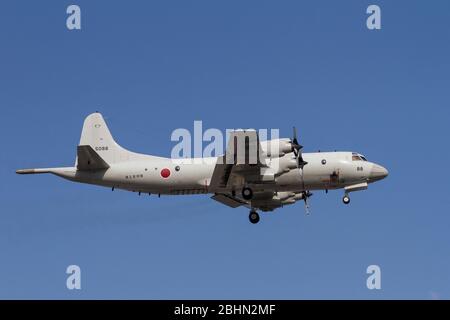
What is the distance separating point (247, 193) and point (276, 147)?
9.42 feet

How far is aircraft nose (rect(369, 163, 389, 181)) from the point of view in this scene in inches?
1736

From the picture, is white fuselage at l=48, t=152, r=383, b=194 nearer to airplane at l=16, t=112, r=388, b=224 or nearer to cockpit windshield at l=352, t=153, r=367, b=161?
airplane at l=16, t=112, r=388, b=224

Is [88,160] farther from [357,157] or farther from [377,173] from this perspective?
[377,173]

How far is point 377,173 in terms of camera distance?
145 feet

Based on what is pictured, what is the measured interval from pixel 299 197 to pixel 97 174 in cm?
1158

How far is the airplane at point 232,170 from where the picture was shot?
41.7m

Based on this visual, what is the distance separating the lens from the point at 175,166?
4238 centimetres

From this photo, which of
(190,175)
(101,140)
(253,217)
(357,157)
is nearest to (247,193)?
(253,217)

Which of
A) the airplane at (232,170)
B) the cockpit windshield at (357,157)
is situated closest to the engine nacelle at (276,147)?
the airplane at (232,170)

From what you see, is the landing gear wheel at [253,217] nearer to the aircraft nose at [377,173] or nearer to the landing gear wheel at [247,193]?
the landing gear wheel at [247,193]
